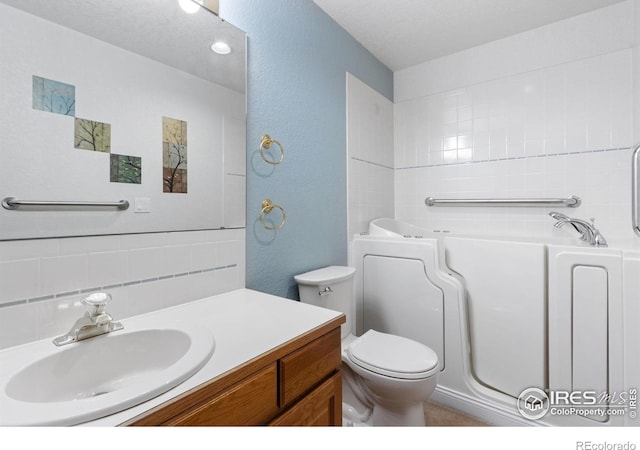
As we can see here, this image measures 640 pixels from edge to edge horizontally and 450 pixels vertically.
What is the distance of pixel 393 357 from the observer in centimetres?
138

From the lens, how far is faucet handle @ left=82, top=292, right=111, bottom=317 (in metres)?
0.80

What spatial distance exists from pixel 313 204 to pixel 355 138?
666 mm

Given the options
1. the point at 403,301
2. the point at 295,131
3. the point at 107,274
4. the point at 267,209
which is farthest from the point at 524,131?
the point at 107,274

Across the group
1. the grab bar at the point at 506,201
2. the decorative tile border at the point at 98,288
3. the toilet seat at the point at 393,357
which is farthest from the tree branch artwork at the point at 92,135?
the grab bar at the point at 506,201

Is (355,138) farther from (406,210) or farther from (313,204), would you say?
(406,210)

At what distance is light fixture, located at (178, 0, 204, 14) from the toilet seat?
156 cm

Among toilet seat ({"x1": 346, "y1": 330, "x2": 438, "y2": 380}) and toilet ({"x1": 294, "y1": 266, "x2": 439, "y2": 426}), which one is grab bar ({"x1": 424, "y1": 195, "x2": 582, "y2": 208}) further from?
toilet seat ({"x1": 346, "y1": 330, "x2": 438, "y2": 380})

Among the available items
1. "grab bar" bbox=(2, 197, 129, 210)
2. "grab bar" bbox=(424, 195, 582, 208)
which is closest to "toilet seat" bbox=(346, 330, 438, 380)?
"grab bar" bbox=(2, 197, 129, 210)

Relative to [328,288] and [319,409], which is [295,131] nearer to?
[328,288]

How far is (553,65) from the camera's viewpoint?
6.48ft

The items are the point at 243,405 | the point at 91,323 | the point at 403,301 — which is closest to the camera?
the point at 243,405

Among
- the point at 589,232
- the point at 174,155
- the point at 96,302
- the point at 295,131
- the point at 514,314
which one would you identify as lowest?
the point at 514,314

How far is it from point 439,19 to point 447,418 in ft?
7.68
